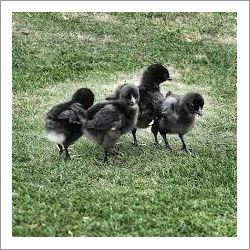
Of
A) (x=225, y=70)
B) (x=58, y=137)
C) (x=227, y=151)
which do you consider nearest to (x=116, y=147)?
(x=58, y=137)

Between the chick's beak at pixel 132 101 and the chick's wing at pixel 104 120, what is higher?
the chick's beak at pixel 132 101

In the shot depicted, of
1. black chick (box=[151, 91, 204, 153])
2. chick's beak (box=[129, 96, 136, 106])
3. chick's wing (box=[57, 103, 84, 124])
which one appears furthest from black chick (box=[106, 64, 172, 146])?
chick's wing (box=[57, 103, 84, 124])

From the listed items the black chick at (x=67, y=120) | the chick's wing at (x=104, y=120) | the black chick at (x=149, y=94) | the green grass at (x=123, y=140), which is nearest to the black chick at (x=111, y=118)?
the chick's wing at (x=104, y=120)

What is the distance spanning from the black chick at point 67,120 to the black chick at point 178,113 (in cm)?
110

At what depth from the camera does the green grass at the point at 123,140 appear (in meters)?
6.77

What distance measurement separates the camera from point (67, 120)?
7.57 m

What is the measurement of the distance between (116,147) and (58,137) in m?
1.00

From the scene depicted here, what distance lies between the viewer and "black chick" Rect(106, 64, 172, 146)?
8289mm

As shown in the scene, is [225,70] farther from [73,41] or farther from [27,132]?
[27,132]

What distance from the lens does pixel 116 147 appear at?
328 inches

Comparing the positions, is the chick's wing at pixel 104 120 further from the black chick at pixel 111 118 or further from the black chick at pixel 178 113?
the black chick at pixel 178 113

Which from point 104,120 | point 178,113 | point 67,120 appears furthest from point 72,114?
point 178,113

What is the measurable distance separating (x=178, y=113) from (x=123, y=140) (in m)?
0.98

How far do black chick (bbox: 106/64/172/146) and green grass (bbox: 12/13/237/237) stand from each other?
0.41 m
